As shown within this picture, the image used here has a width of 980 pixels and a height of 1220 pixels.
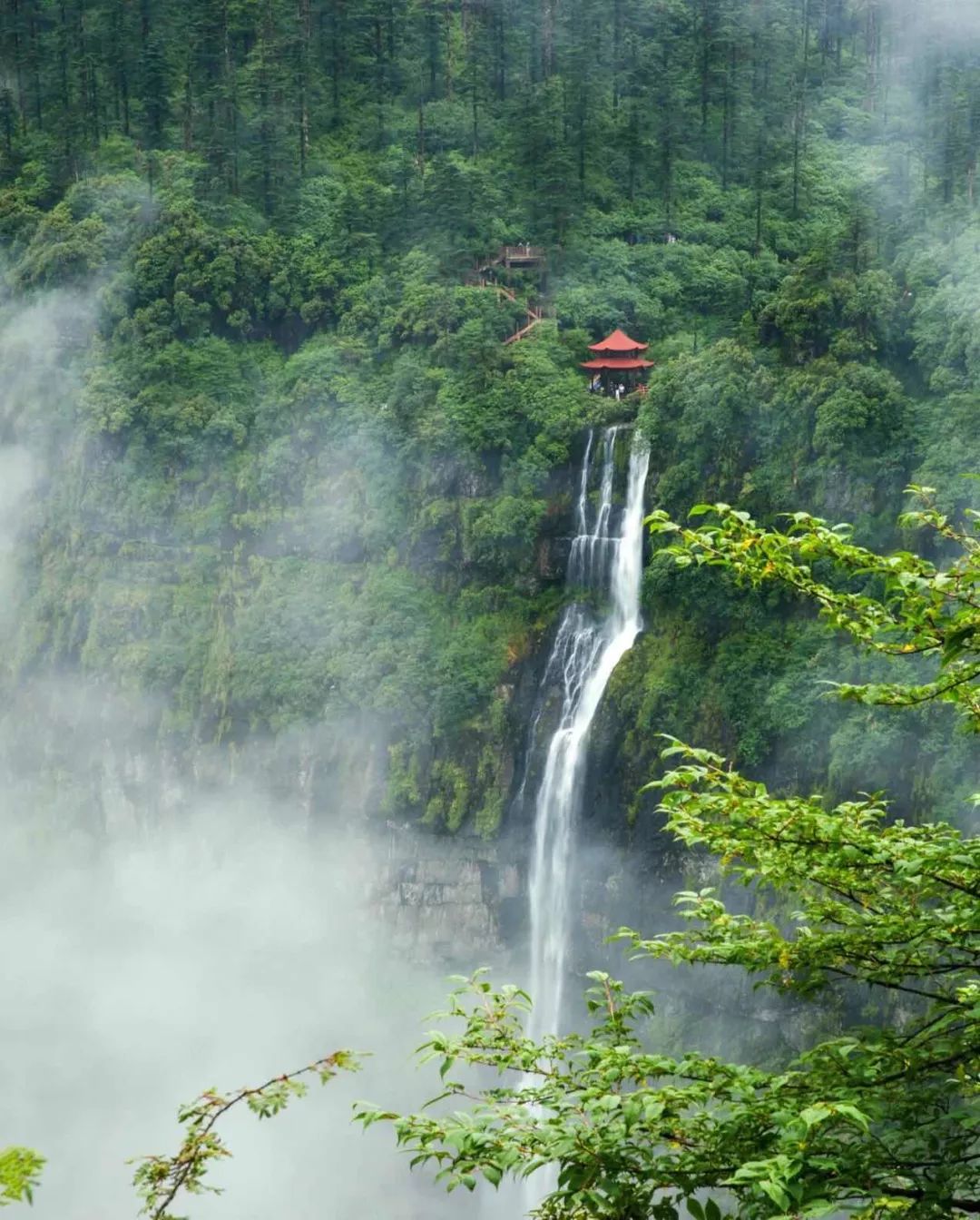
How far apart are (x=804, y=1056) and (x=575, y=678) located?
24.1 m

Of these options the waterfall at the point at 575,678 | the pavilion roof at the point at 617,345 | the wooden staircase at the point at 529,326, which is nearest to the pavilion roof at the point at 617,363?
the pavilion roof at the point at 617,345

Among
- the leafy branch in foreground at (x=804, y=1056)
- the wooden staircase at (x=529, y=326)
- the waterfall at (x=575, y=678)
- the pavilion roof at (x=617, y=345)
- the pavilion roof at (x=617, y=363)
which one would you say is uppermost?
the wooden staircase at (x=529, y=326)

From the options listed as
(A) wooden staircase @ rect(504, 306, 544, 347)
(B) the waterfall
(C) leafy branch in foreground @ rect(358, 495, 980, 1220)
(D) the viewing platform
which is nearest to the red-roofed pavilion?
(A) wooden staircase @ rect(504, 306, 544, 347)

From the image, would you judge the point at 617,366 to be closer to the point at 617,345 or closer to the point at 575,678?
the point at 617,345

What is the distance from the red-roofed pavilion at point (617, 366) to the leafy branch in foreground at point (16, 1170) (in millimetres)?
29619

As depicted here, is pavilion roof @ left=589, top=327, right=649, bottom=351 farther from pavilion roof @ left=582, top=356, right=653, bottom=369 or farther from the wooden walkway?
the wooden walkway

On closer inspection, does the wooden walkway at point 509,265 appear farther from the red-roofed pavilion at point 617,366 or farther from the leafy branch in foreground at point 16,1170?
the leafy branch in foreground at point 16,1170

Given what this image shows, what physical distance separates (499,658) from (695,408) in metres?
6.13

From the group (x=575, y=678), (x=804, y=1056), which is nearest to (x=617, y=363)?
(x=575, y=678)

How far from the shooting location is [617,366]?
34.2 m

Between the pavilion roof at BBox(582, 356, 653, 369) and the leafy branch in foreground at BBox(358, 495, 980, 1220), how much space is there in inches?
1082

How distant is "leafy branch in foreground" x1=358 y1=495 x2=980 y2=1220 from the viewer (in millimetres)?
5941

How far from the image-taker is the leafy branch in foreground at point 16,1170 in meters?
5.20

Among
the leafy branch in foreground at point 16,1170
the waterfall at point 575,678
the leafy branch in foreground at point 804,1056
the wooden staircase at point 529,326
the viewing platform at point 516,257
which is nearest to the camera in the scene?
the leafy branch in foreground at point 16,1170
